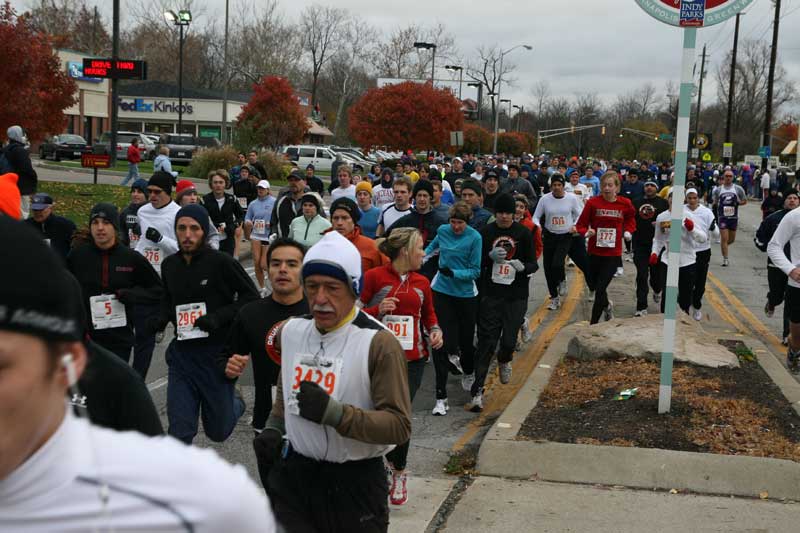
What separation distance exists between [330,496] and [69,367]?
2.54 metres

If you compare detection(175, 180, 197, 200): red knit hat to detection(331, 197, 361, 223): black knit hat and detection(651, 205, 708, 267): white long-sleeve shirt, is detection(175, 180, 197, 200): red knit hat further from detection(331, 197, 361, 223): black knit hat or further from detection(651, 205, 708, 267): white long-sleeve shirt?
detection(651, 205, 708, 267): white long-sleeve shirt

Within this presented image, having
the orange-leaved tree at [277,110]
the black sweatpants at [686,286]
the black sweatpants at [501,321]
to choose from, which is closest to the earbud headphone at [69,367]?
the black sweatpants at [501,321]

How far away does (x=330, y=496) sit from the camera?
12.4 feet

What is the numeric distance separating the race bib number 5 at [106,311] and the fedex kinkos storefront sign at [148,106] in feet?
242

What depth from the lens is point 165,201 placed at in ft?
31.1

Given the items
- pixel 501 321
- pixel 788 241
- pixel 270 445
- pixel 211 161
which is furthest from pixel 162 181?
pixel 211 161

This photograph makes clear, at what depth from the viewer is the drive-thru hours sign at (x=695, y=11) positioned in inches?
290

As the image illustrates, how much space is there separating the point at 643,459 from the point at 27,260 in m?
6.02

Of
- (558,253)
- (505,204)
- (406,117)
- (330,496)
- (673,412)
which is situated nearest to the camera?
(330,496)

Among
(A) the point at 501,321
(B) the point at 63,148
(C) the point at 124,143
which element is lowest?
(A) the point at 501,321

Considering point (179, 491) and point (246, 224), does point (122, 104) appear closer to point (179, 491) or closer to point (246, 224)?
point (246, 224)

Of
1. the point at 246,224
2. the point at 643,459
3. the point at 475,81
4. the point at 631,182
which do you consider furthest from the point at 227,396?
the point at 475,81

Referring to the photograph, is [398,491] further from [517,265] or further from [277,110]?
[277,110]

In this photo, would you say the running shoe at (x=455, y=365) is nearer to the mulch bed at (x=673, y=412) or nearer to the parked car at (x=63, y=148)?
the mulch bed at (x=673, y=412)
